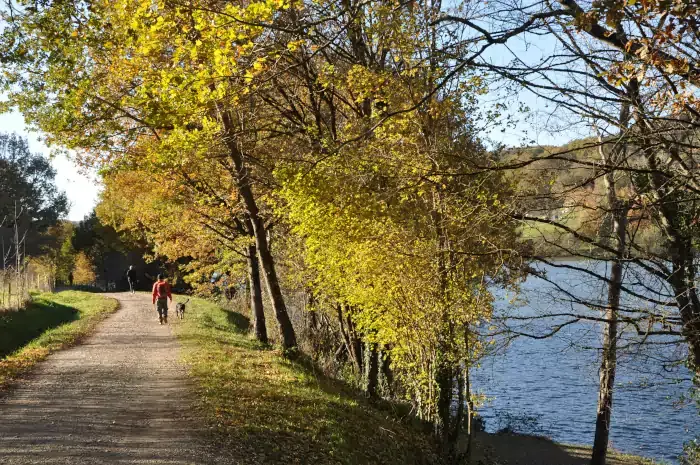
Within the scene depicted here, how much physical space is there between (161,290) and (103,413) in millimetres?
10496

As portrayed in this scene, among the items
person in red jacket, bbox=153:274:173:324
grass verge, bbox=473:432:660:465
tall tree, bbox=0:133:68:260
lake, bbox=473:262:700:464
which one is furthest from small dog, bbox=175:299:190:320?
tall tree, bbox=0:133:68:260

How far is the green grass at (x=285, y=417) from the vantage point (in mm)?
8352

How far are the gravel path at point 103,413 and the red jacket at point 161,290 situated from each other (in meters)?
5.04

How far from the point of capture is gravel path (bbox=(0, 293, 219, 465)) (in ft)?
23.7

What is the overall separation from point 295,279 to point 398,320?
4.54m

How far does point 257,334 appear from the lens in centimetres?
1767

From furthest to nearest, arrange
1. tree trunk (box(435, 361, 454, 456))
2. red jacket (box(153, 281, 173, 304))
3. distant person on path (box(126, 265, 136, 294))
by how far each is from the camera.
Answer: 1. distant person on path (box(126, 265, 136, 294))
2. red jacket (box(153, 281, 173, 304))
3. tree trunk (box(435, 361, 454, 456))

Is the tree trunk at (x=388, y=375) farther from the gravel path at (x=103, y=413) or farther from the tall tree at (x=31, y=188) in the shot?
the tall tree at (x=31, y=188)

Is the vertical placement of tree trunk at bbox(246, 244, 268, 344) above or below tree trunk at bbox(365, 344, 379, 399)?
above

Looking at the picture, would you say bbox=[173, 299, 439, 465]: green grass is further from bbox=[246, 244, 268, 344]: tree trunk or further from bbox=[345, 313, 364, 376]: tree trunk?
bbox=[246, 244, 268, 344]: tree trunk

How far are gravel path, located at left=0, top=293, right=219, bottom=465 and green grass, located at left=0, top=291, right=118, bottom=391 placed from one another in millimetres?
394

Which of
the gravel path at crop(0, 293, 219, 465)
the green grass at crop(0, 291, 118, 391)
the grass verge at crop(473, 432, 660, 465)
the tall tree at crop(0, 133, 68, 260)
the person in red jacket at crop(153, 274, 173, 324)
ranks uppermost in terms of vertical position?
the tall tree at crop(0, 133, 68, 260)

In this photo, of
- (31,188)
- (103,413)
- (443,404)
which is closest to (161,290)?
(443,404)

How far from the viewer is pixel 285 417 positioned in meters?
9.48
